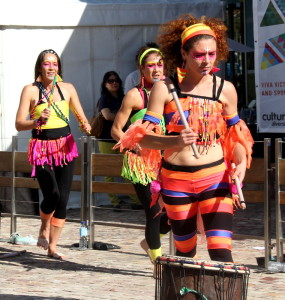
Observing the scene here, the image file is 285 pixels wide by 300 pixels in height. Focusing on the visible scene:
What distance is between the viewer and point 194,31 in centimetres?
560

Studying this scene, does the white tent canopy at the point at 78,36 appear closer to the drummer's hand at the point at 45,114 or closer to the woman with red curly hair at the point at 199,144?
the drummer's hand at the point at 45,114

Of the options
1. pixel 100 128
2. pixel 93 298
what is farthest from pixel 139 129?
pixel 100 128

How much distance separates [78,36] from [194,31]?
7859 mm

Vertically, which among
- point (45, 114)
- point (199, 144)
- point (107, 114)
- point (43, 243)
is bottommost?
point (43, 243)

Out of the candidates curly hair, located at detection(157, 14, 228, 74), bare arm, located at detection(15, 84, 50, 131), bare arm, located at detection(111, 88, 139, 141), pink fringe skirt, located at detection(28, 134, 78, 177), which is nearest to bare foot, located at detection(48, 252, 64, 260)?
pink fringe skirt, located at detection(28, 134, 78, 177)

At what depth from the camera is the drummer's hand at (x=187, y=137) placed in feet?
17.1

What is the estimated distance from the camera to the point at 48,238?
9.13 meters

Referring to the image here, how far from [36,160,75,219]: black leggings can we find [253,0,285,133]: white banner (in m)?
4.26

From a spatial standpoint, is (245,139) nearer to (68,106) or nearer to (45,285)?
(45,285)

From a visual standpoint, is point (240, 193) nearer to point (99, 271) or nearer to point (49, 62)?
point (99, 271)

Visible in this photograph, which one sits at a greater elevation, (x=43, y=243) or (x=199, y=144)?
(x=199, y=144)

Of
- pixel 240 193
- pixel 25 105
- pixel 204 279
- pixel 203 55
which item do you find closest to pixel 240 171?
pixel 240 193

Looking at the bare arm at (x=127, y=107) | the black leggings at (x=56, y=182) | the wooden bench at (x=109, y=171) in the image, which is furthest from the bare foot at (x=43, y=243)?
the bare arm at (x=127, y=107)

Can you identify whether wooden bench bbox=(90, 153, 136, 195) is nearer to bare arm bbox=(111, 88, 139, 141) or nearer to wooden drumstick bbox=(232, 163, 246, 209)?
bare arm bbox=(111, 88, 139, 141)
